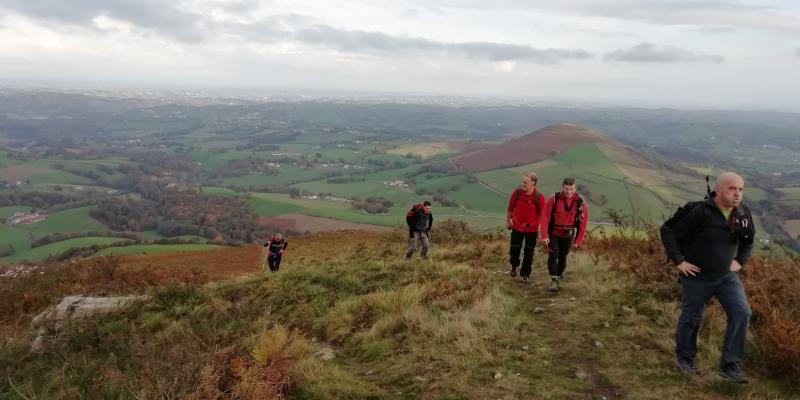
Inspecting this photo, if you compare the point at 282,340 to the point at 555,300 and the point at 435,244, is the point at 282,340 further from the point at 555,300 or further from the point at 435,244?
the point at 435,244

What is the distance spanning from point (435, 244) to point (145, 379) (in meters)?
12.0

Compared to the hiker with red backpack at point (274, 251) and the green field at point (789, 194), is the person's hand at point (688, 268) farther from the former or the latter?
the green field at point (789, 194)

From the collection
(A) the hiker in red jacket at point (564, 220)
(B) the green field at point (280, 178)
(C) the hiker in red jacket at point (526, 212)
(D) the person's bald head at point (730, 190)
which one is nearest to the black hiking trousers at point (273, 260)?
(C) the hiker in red jacket at point (526, 212)

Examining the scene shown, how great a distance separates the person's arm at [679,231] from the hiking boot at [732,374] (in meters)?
1.16

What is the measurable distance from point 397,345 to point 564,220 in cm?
382

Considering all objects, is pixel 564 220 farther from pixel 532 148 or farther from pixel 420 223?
pixel 532 148

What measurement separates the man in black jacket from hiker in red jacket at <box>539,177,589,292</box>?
318cm

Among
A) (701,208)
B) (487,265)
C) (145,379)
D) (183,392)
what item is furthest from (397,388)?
(487,265)

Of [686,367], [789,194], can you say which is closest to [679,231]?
[686,367]

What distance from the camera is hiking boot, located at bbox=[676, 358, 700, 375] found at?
201 inches

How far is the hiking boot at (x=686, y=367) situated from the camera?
5.09 m

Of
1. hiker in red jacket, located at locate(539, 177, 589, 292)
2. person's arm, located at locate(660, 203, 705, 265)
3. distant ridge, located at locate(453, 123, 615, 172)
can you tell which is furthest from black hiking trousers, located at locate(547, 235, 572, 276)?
distant ridge, located at locate(453, 123, 615, 172)

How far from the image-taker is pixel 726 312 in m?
4.90

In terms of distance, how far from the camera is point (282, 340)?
19.4 feet
